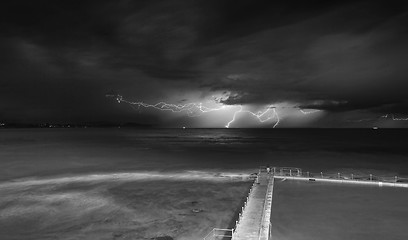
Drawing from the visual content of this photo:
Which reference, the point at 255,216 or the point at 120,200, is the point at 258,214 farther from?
the point at 120,200

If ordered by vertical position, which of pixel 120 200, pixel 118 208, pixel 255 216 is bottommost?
pixel 118 208

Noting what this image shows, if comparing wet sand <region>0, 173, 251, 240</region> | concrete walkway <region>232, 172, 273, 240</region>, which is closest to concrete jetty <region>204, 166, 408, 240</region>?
concrete walkway <region>232, 172, 273, 240</region>

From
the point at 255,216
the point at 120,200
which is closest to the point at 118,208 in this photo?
the point at 120,200

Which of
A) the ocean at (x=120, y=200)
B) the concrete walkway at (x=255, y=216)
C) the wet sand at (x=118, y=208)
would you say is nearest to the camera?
the concrete walkway at (x=255, y=216)

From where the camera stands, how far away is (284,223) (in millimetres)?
25500

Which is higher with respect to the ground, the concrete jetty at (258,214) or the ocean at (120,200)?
the concrete jetty at (258,214)

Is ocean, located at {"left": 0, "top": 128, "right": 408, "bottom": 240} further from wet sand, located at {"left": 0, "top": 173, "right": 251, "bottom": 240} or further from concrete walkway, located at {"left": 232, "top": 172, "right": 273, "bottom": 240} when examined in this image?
concrete walkway, located at {"left": 232, "top": 172, "right": 273, "bottom": 240}

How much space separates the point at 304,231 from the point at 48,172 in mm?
43837

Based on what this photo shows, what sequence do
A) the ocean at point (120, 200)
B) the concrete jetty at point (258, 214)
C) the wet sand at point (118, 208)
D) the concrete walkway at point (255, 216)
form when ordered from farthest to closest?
the ocean at point (120, 200)
the wet sand at point (118, 208)
the concrete jetty at point (258, 214)
the concrete walkway at point (255, 216)

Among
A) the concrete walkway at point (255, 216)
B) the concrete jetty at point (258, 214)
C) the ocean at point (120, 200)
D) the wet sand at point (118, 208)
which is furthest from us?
the ocean at point (120, 200)

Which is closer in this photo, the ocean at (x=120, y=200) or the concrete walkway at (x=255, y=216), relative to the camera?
the concrete walkway at (x=255, y=216)

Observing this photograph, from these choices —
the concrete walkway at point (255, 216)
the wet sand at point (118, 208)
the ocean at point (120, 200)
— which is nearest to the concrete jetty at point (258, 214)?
the concrete walkway at point (255, 216)

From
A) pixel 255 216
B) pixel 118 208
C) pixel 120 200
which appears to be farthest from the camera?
pixel 120 200

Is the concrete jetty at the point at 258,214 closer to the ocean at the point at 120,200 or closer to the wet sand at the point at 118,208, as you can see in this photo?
the ocean at the point at 120,200
